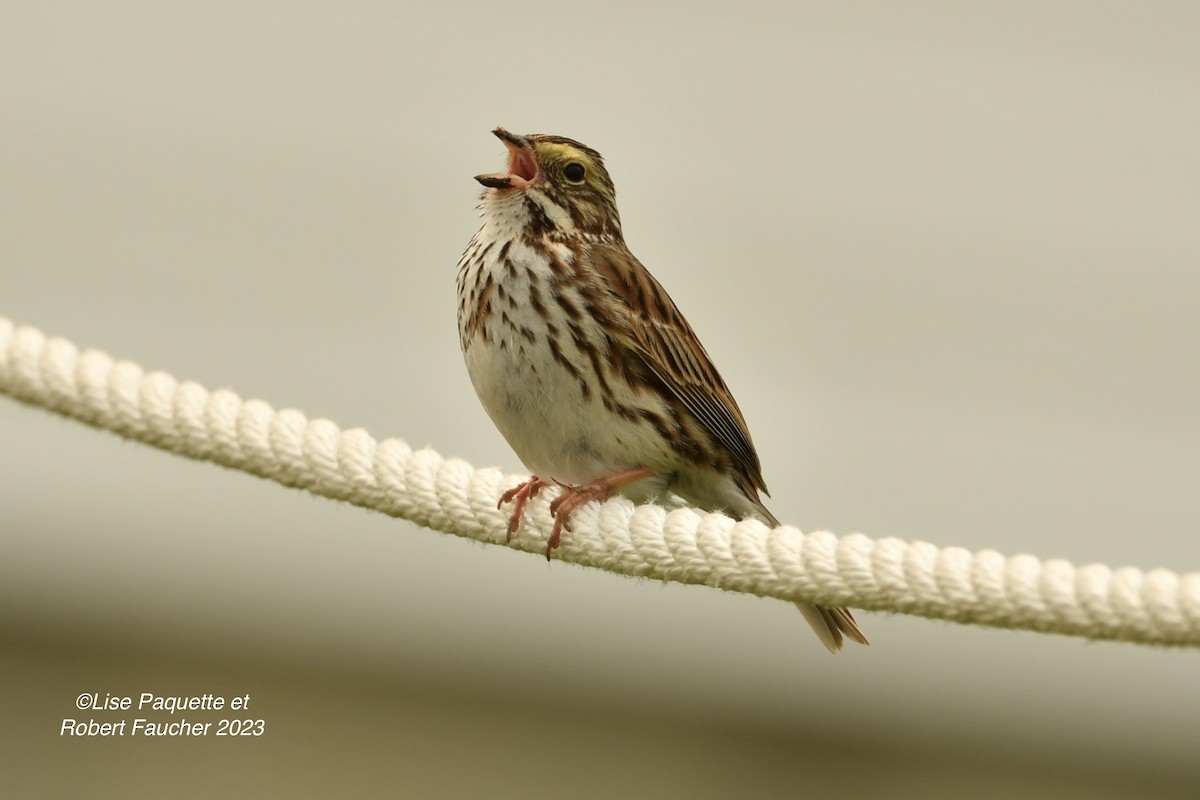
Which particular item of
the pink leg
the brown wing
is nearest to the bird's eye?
the brown wing

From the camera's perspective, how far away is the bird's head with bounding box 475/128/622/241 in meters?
4.16

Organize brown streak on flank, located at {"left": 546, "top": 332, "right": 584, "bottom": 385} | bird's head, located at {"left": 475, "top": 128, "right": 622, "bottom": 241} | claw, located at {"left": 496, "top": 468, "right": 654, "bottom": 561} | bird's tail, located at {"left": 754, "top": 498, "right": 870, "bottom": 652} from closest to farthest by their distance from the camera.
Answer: claw, located at {"left": 496, "top": 468, "right": 654, "bottom": 561} → brown streak on flank, located at {"left": 546, "top": 332, "right": 584, "bottom": 385} → bird's tail, located at {"left": 754, "top": 498, "right": 870, "bottom": 652} → bird's head, located at {"left": 475, "top": 128, "right": 622, "bottom": 241}

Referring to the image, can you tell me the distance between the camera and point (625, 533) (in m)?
2.81

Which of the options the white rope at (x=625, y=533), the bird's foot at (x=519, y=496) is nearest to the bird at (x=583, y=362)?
the bird's foot at (x=519, y=496)

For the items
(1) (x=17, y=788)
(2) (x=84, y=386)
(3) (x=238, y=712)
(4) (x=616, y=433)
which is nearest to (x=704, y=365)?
(4) (x=616, y=433)

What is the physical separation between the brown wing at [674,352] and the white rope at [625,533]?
38.0 inches

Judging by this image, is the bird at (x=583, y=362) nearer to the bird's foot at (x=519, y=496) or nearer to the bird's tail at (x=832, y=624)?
the bird's tail at (x=832, y=624)

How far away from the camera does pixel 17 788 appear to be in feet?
17.8

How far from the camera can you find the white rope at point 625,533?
84.2 inches

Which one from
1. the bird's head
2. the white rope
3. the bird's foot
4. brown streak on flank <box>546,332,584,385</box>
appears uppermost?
the bird's head

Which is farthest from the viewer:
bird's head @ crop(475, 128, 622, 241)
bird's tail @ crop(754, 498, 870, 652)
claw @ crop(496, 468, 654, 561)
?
bird's head @ crop(475, 128, 622, 241)

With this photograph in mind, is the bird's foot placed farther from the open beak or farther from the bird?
the open beak

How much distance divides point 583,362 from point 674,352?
1.19 feet

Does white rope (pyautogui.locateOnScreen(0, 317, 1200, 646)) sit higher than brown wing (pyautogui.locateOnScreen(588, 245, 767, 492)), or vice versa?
brown wing (pyautogui.locateOnScreen(588, 245, 767, 492))
